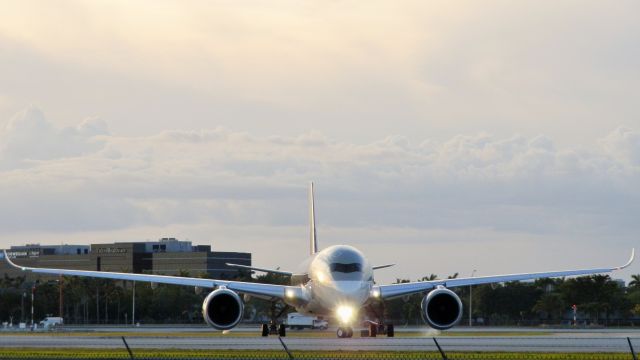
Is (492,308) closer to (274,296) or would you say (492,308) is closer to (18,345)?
(274,296)

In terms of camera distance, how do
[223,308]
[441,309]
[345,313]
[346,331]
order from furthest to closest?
[346,331]
[223,308]
[441,309]
[345,313]

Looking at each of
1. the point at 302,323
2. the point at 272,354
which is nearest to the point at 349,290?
the point at 272,354

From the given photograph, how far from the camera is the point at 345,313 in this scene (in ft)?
191

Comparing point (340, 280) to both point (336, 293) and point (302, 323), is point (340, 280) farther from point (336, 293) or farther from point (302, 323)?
point (302, 323)

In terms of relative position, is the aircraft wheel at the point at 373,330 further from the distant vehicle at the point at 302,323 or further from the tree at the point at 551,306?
the tree at the point at 551,306

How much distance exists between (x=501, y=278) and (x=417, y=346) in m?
14.4

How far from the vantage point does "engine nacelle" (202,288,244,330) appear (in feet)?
193

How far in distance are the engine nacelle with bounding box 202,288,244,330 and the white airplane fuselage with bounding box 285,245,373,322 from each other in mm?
3798

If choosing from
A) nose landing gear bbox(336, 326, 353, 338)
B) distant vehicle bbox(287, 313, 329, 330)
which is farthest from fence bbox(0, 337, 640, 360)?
distant vehicle bbox(287, 313, 329, 330)

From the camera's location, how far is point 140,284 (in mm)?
182750

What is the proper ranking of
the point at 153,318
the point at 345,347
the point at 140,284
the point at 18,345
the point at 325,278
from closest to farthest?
1. the point at 345,347
2. the point at 18,345
3. the point at 325,278
4. the point at 153,318
5. the point at 140,284

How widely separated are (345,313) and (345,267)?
7.48 feet

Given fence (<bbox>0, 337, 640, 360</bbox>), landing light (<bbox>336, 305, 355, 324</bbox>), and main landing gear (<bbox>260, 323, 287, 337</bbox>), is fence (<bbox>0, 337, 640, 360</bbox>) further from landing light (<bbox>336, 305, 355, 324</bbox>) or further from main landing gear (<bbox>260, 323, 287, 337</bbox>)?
main landing gear (<bbox>260, 323, 287, 337</bbox>)

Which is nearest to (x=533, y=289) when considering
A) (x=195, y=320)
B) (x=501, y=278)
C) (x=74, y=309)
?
(x=195, y=320)
